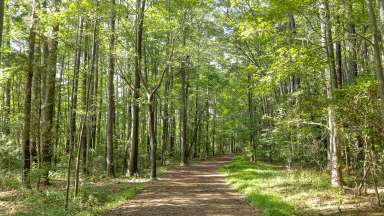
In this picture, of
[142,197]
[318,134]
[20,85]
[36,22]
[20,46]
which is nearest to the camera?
[142,197]

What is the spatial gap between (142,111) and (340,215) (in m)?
24.8

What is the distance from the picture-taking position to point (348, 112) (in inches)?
392

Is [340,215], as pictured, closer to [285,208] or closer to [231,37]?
[285,208]

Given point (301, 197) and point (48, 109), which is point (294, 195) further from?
point (48, 109)

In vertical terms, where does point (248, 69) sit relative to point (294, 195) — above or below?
above

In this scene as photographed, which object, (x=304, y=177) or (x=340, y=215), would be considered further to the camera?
(x=304, y=177)

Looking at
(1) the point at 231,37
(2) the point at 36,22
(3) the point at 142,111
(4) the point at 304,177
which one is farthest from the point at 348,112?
(3) the point at 142,111

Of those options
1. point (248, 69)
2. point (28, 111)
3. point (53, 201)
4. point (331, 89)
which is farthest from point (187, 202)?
point (248, 69)

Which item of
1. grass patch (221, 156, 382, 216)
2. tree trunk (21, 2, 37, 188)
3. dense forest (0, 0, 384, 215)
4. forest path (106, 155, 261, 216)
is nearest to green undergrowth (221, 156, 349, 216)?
grass patch (221, 156, 382, 216)

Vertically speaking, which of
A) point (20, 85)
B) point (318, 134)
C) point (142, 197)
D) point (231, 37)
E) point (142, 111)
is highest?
point (231, 37)

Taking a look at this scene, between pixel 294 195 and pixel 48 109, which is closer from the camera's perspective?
pixel 294 195

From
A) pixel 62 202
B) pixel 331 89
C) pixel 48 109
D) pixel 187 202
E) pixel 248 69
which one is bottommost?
pixel 187 202

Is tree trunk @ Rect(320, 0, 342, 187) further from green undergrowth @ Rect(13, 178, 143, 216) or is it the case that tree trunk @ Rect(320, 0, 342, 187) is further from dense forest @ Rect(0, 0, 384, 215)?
green undergrowth @ Rect(13, 178, 143, 216)

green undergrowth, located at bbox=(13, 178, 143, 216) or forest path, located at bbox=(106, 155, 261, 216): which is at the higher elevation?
green undergrowth, located at bbox=(13, 178, 143, 216)
